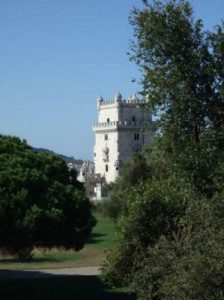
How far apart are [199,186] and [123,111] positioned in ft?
265

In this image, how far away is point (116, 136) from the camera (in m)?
94.4

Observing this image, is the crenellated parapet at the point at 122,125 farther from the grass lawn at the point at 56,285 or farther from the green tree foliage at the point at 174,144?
the green tree foliage at the point at 174,144

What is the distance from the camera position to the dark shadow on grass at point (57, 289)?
21500 millimetres

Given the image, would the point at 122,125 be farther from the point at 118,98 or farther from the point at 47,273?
the point at 47,273

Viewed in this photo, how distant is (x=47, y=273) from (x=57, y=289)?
166 inches

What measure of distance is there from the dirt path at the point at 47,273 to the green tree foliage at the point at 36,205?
236 cm

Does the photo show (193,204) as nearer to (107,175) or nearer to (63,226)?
(63,226)

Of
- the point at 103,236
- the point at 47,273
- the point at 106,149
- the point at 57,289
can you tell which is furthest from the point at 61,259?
the point at 106,149

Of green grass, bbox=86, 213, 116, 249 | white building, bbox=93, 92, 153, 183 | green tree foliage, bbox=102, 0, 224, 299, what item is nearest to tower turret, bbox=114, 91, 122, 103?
white building, bbox=93, 92, 153, 183

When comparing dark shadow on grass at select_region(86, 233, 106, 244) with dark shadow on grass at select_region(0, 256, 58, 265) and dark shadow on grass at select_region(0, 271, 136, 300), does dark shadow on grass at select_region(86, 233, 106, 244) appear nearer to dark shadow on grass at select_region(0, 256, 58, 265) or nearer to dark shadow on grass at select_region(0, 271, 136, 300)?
dark shadow on grass at select_region(0, 256, 58, 265)

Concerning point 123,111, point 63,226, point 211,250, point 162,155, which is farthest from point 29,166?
point 123,111

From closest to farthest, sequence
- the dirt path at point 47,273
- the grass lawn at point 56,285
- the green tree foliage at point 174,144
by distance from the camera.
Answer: the green tree foliage at point 174,144
the grass lawn at point 56,285
the dirt path at point 47,273

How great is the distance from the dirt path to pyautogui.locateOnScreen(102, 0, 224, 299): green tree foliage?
32.6 ft

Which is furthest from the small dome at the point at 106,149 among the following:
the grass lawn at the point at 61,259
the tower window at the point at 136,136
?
the grass lawn at the point at 61,259
